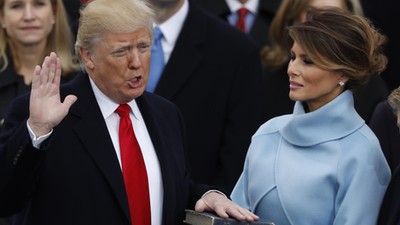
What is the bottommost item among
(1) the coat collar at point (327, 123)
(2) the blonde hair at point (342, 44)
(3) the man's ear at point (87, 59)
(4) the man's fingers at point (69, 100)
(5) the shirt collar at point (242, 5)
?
(5) the shirt collar at point (242, 5)

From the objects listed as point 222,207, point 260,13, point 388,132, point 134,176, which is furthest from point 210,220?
point 260,13

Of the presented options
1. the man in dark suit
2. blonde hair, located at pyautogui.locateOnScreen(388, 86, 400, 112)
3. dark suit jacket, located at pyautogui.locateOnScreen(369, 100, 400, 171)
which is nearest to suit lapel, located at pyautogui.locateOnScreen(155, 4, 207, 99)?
dark suit jacket, located at pyautogui.locateOnScreen(369, 100, 400, 171)

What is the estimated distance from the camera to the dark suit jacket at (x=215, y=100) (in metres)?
6.38

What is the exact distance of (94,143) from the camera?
186 inches

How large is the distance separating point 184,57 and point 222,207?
1873 millimetres

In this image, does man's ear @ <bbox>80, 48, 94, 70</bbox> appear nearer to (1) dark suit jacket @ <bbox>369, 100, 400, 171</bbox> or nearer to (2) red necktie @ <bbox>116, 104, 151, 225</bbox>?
(2) red necktie @ <bbox>116, 104, 151, 225</bbox>

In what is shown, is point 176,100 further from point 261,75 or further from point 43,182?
point 43,182

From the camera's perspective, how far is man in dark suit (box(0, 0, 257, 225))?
4512mm

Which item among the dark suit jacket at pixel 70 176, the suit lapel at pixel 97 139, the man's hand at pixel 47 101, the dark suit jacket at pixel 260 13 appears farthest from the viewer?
the dark suit jacket at pixel 260 13

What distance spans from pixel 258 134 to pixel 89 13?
3.16 ft

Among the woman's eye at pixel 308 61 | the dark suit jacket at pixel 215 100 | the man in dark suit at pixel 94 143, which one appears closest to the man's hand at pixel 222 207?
the man in dark suit at pixel 94 143

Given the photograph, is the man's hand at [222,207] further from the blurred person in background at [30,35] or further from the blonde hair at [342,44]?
the blurred person in background at [30,35]

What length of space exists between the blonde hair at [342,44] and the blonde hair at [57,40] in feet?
5.95

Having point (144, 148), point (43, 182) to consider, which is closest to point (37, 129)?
point (43, 182)
